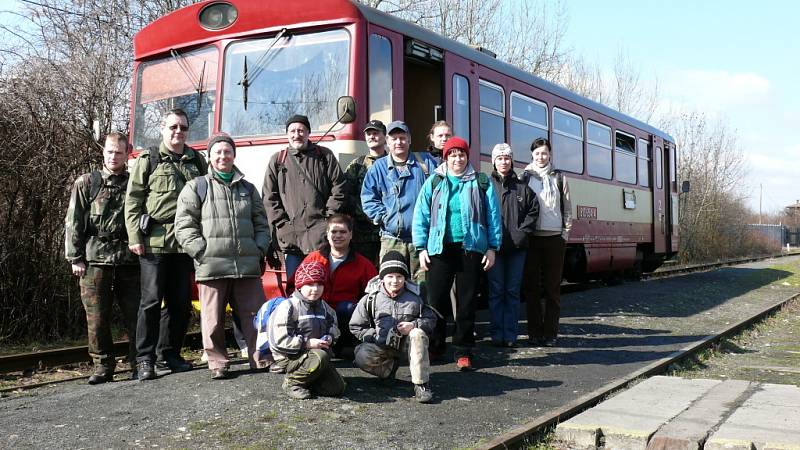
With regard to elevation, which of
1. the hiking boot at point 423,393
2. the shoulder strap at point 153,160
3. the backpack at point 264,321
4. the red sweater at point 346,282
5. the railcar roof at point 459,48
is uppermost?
the railcar roof at point 459,48

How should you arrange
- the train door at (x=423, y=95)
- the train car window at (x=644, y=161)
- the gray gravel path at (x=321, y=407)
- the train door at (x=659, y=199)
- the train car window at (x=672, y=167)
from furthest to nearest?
the train car window at (x=672, y=167), the train door at (x=659, y=199), the train car window at (x=644, y=161), the train door at (x=423, y=95), the gray gravel path at (x=321, y=407)

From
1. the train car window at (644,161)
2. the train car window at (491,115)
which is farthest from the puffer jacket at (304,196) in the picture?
the train car window at (644,161)

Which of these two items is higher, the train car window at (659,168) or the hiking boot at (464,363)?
the train car window at (659,168)

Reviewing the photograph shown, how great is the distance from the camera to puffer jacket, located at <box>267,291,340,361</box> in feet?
16.6

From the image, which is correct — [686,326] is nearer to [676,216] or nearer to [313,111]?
[313,111]

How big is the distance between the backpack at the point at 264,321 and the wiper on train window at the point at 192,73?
3.11m

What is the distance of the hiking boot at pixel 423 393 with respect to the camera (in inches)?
200

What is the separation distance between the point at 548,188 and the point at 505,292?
1.08 m

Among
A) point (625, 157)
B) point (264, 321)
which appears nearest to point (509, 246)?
point (264, 321)

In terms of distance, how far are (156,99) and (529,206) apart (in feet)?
13.3

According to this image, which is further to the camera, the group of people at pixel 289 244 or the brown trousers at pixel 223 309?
the brown trousers at pixel 223 309

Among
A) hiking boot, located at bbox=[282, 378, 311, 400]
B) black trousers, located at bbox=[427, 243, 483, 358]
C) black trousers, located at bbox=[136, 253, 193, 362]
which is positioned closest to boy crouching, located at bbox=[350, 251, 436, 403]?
hiking boot, located at bbox=[282, 378, 311, 400]

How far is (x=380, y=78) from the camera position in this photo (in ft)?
24.3

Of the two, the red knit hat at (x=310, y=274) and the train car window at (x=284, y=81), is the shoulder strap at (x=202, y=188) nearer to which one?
the red knit hat at (x=310, y=274)
